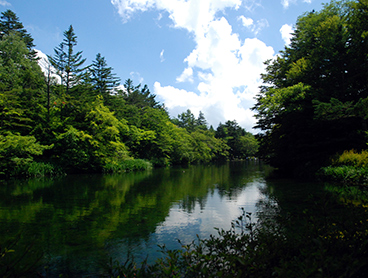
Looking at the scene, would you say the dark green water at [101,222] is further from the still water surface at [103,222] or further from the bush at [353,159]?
the bush at [353,159]

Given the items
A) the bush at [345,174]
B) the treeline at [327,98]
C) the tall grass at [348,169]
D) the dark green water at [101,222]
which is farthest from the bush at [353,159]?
the dark green water at [101,222]

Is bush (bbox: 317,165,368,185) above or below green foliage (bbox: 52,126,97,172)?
below

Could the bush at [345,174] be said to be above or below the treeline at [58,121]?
below

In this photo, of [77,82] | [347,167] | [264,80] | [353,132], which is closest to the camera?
[347,167]

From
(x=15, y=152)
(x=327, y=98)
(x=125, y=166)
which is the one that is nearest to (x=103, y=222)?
(x=15, y=152)

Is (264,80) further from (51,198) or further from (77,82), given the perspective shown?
(51,198)

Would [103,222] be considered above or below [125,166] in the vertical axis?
below

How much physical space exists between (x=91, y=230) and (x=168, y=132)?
3574cm

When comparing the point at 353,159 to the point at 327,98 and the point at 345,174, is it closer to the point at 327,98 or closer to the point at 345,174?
the point at 345,174

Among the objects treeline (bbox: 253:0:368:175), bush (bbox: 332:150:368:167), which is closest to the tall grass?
bush (bbox: 332:150:368:167)

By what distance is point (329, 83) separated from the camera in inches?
725

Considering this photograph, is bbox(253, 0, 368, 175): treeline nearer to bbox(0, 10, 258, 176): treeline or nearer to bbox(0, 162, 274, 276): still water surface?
bbox(0, 162, 274, 276): still water surface

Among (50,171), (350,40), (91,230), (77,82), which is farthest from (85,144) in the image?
(350,40)

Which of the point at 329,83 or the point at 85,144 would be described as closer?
the point at 329,83
